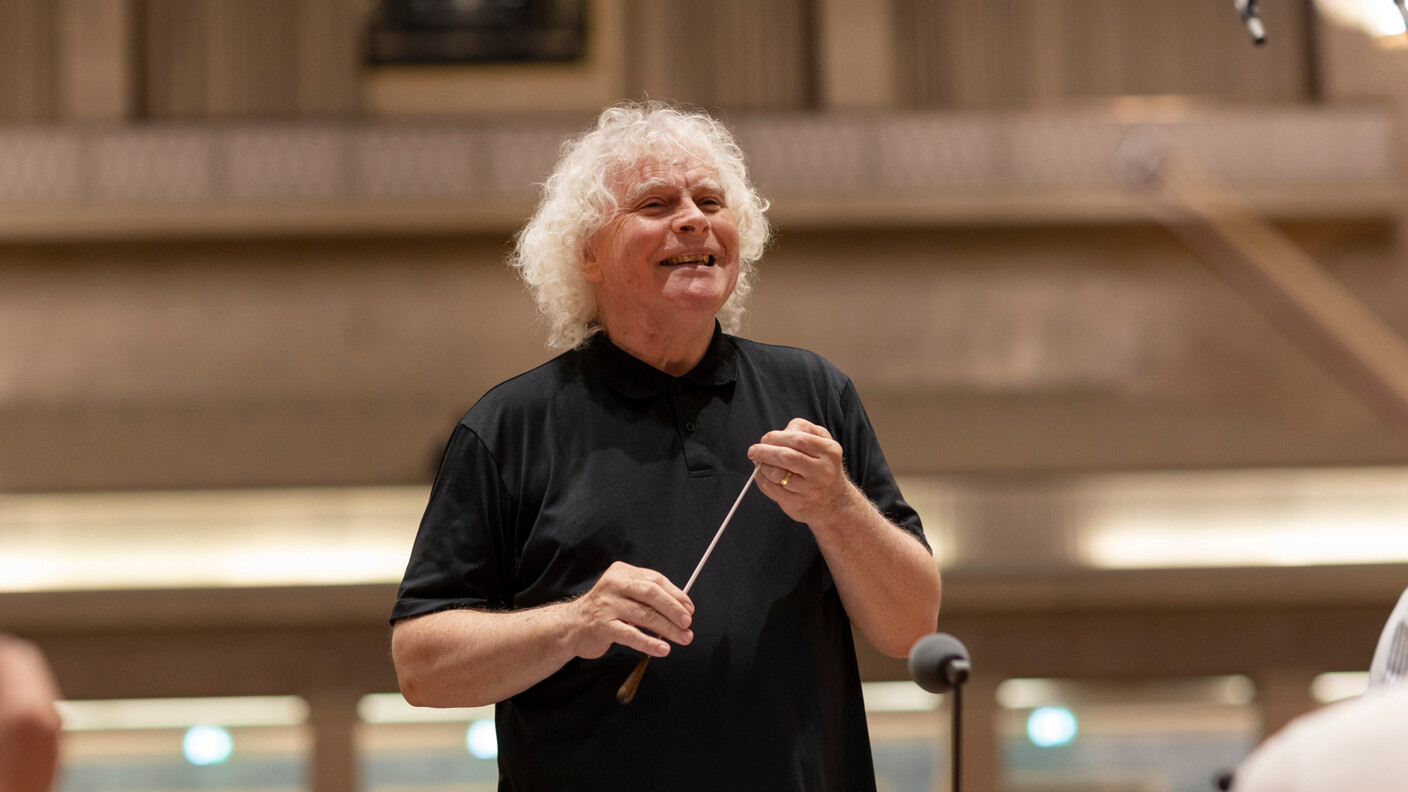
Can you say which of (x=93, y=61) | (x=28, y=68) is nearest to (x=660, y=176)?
(x=93, y=61)

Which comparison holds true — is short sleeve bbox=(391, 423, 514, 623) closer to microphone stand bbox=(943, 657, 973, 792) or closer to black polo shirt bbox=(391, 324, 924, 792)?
black polo shirt bbox=(391, 324, 924, 792)

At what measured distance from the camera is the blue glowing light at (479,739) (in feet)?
16.8

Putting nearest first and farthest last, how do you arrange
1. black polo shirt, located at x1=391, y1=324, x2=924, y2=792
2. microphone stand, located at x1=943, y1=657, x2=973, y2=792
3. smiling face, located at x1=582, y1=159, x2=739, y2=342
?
microphone stand, located at x1=943, y1=657, x2=973, y2=792
black polo shirt, located at x1=391, y1=324, x2=924, y2=792
smiling face, located at x1=582, y1=159, x2=739, y2=342

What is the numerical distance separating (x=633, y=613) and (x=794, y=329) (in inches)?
197

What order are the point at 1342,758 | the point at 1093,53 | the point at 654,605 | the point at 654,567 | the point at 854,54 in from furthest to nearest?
the point at 1093,53 < the point at 854,54 < the point at 654,567 < the point at 654,605 < the point at 1342,758

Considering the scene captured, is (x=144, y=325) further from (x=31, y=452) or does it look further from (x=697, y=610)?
(x=697, y=610)

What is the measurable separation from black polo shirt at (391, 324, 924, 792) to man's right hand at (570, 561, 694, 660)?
11 centimetres

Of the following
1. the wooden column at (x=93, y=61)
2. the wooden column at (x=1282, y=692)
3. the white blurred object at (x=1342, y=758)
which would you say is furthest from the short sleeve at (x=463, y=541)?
the wooden column at (x=93, y=61)

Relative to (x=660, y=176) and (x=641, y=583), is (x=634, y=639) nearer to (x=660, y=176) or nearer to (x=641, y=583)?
(x=641, y=583)

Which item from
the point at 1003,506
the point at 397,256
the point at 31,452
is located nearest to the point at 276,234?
the point at 397,256

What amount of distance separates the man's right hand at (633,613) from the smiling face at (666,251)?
14.5 inches

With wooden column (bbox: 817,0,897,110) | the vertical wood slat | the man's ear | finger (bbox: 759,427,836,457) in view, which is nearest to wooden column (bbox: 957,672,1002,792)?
wooden column (bbox: 817,0,897,110)

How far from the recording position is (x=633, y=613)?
1291mm

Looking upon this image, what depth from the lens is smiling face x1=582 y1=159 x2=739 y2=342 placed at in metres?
1.53
